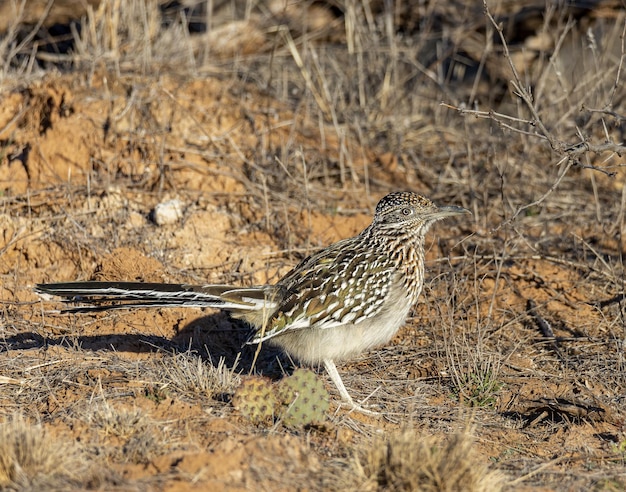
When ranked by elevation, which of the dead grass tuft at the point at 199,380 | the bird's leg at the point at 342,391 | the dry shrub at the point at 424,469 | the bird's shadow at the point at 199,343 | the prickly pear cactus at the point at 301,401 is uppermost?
the dry shrub at the point at 424,469

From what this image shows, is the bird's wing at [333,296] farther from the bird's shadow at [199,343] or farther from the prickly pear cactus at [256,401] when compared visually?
the prickly pear cactus at [256,401]

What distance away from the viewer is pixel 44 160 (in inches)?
316

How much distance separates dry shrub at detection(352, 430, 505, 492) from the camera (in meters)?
3.90

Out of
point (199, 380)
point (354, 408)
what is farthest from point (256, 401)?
point (354, 408)

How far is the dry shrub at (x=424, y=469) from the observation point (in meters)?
3.90

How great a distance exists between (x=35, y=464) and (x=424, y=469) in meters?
1.78

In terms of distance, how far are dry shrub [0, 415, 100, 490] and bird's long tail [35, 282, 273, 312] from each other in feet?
4.30

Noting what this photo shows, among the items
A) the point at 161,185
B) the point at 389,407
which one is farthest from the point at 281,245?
the point at 389,407

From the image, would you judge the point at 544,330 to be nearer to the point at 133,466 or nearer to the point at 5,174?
the point at 133,466

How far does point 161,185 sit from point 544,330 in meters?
3.65

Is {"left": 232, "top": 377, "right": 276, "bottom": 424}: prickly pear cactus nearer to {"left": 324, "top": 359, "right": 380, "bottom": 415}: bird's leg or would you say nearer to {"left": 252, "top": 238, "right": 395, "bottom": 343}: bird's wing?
{"left": 252, "top": 238, "right": 395, "bottom": 343}: bird's wing

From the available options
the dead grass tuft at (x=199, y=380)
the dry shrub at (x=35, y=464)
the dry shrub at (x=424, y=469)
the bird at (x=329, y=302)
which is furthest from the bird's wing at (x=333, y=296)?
the dry shrub at (x=35, y=464)

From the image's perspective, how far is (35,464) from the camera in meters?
3.87

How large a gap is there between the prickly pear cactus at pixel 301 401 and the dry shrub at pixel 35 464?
116cm
